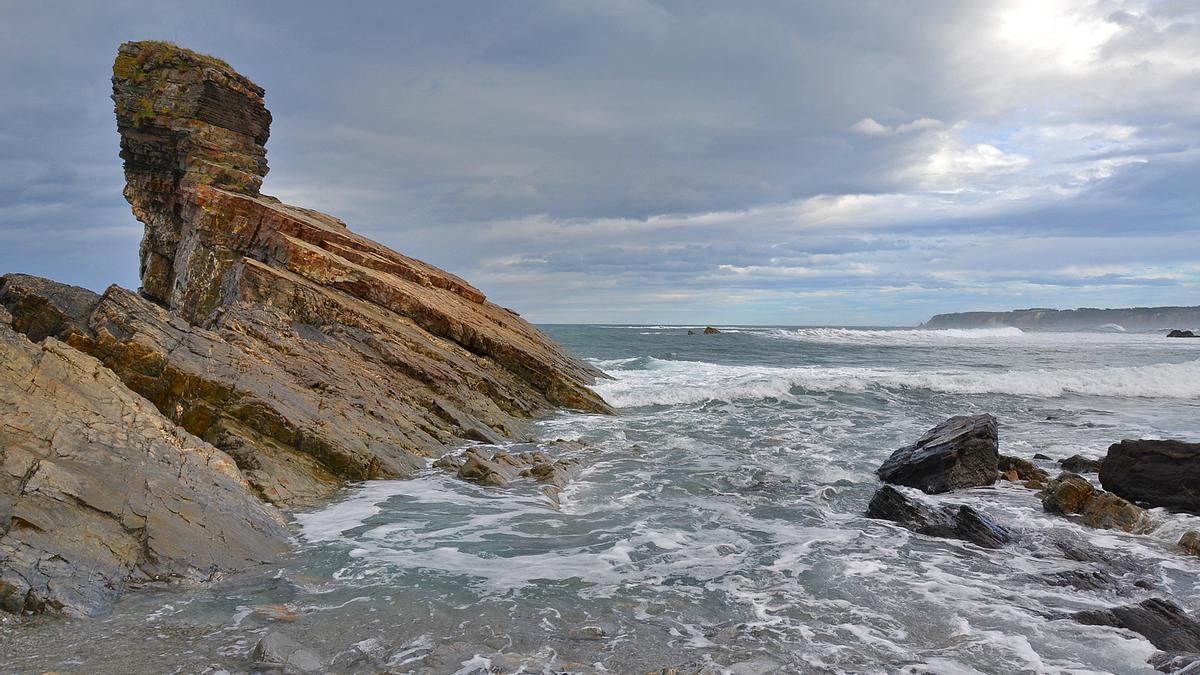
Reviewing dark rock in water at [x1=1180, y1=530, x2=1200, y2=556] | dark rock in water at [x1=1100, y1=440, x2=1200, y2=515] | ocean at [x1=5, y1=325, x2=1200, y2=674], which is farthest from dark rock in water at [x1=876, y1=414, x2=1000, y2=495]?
dark rock in water at [x1=1180, y1=530, x2=1200, y2=556]

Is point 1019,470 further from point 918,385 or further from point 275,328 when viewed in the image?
point 918,385

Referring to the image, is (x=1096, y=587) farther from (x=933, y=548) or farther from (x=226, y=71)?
(x=226, y=71)

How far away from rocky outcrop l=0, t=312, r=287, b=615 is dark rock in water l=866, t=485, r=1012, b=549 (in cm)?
905

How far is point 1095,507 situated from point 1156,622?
15.9ft

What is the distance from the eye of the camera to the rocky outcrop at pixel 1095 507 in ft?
33.1

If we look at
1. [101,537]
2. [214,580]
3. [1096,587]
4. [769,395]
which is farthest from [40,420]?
[769,395]

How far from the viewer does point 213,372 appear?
1127 cm

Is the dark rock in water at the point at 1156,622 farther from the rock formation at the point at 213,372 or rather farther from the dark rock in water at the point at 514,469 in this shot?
the rock formation at the point at 213,372

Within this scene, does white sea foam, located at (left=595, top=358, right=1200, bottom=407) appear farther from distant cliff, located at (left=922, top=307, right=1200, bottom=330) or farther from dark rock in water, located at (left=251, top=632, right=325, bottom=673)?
distant cliff, located at (left=922, top=307, right=1200, bottom=330)

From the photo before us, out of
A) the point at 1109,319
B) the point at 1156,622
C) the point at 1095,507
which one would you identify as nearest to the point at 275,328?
the point at 1156,622

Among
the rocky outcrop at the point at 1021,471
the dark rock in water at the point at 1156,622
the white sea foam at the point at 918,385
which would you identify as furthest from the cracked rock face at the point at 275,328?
the rocky outcrop at the point at 1021,471

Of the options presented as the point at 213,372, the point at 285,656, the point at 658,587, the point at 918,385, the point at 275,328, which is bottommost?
the point at 658,587

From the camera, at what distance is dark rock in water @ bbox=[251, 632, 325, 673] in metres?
5.20

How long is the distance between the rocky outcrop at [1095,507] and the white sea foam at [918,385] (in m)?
15.4
